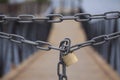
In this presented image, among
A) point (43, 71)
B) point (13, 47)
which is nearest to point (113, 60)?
point (43, 71)

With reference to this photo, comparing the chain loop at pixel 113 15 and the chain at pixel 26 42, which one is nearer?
the chain at pixel 26 42

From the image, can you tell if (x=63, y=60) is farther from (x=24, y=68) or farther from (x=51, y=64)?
(x=51, y=64)

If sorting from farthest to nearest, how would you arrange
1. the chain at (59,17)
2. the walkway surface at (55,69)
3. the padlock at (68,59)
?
1. the walkway surface at (55,69)
2. the chain at (59,17)
3. the padlock at (68,59)

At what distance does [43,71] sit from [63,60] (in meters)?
3.77

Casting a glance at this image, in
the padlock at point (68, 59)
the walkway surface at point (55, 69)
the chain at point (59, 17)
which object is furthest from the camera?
the walkway surface at point (55, 69)

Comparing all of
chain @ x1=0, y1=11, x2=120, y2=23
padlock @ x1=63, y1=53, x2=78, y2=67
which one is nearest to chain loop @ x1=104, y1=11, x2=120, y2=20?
chain @ x1=0, y1=11, x2=120, y2=23

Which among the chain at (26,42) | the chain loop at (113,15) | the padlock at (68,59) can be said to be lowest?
the padlock at (68,59)

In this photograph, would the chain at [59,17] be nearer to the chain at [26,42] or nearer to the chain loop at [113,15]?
the chain loop at [113,15]

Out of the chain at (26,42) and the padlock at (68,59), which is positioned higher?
the chain at (26,42)

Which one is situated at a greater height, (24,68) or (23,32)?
(23,32)

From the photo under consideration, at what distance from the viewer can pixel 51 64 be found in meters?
6.33

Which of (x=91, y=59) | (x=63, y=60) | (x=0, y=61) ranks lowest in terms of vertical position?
(x=91, y=59)

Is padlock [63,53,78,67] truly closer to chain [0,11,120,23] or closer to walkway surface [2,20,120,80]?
chain [0,11,120,23]

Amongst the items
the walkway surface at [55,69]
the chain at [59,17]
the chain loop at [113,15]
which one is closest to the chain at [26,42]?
the chain at [59,17]
